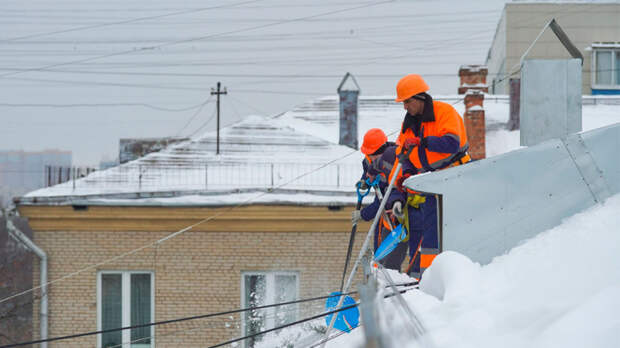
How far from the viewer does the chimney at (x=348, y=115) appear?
54.8ft

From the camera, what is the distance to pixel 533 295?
3.38 metres

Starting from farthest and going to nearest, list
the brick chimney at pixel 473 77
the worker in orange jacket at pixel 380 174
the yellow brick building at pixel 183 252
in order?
the brick chimney at pixel 473 77, the yellow brick building at pixel 183 252, the worker in orange jacket at pixel 380 174

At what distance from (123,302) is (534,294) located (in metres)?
11.0

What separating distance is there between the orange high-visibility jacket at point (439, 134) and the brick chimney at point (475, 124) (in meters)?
9.28

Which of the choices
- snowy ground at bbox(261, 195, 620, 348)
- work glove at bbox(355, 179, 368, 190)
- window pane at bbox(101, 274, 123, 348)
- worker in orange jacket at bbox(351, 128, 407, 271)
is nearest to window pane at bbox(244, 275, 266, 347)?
window pane at bbox(101, 274, 123, 348)

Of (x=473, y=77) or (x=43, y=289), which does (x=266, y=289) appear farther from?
(x=473, y=77)

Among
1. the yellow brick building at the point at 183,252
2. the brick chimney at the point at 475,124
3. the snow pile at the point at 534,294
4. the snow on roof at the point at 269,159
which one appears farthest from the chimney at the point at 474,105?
the snow pile at the point at 534,294

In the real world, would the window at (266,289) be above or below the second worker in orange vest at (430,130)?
below

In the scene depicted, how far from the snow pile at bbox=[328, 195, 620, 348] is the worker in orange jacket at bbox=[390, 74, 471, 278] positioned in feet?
3.79

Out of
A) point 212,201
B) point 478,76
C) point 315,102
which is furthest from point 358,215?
point 315,102

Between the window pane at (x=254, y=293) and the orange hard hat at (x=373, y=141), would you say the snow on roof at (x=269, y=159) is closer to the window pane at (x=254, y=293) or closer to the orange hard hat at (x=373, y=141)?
the window pane at (x=254, y=293)

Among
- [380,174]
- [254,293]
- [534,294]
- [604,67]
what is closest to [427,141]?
[380,174]

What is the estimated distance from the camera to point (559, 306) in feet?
10.4

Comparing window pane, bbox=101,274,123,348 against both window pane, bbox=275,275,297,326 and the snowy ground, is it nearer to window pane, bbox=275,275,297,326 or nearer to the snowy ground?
window pane, bbox=275,275,297,326
